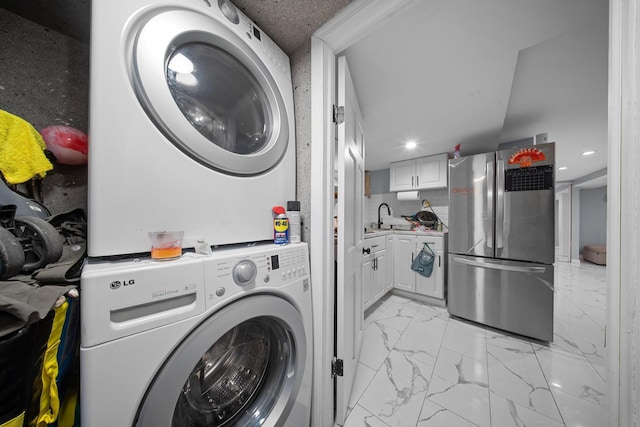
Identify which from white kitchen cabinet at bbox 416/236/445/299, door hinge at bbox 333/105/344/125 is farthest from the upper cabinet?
door hinge at bbox 333/105/344/125

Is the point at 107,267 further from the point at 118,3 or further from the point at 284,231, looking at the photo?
the point at 118,3

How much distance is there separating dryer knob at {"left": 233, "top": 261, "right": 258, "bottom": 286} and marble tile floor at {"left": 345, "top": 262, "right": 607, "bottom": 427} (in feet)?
3.33

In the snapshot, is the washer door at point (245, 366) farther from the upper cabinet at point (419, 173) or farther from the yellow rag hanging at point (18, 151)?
the upper cabinet at point (419, 173)

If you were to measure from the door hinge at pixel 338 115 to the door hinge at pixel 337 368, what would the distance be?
114cm

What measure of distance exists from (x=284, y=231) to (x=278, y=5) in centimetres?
89

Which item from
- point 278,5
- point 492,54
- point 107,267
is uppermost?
point 492,54

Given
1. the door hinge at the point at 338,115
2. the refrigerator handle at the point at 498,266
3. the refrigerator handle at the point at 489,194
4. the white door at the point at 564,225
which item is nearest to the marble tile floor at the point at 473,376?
the refrigerator handle at the point at 498,266

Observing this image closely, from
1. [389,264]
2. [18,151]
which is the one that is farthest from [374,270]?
[18,151]

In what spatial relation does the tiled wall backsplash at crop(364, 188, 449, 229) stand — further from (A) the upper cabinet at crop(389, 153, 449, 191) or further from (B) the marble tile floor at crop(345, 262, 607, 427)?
(B) the marble tile floor at crop(345, 262, 607, 427)

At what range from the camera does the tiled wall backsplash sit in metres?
2.71

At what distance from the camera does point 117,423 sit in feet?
1.24

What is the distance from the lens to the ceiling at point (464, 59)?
0.80m

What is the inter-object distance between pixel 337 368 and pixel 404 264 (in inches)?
68.3

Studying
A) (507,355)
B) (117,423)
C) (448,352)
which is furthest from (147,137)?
(507,355)
